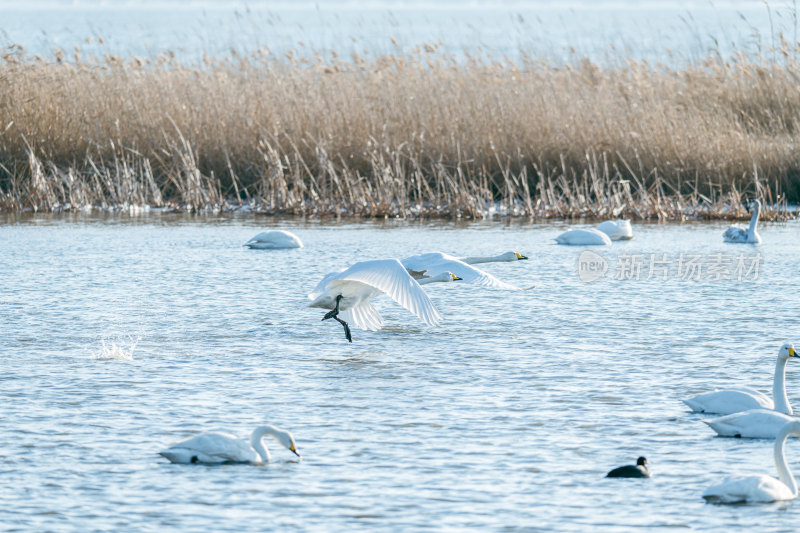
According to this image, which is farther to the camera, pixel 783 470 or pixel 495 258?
pixel 495 258

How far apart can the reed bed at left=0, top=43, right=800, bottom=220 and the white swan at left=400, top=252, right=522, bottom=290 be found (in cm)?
642

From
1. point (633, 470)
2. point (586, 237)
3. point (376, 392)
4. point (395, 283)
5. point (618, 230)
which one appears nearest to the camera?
point (633, 470)

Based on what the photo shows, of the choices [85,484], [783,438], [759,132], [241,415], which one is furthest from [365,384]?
[759,132]

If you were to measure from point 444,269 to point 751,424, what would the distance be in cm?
300

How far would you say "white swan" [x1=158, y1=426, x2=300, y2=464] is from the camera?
18.2 ft

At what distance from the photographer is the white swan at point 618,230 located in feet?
44.5

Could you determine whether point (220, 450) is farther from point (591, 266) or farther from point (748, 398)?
point (591, 266)

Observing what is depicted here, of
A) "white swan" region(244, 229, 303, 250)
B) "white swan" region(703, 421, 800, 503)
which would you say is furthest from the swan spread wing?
"white swan" region(244, 229, 303, 250)

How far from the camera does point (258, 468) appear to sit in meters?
5.55

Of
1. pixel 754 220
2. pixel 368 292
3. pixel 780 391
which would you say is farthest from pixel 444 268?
pixel 754 220

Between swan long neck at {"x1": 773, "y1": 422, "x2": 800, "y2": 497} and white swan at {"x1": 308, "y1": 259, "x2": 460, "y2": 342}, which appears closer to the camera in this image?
swan long neck at {"x1": 773, "y1": 422, "x2": 800, "y2": 497}

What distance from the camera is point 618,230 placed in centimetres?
1359

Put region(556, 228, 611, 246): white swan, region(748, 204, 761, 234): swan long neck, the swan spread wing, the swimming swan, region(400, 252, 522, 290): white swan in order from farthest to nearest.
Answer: region(748, 204, 761, 234): swan long neck < region(556, 228, 611, 246): white swan < region(400, 252, 522, 290): white swan < the swan spread wing < the swimming swan

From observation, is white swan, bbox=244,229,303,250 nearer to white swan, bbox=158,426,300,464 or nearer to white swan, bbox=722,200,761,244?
white swan, bbox=722,200,761,244
